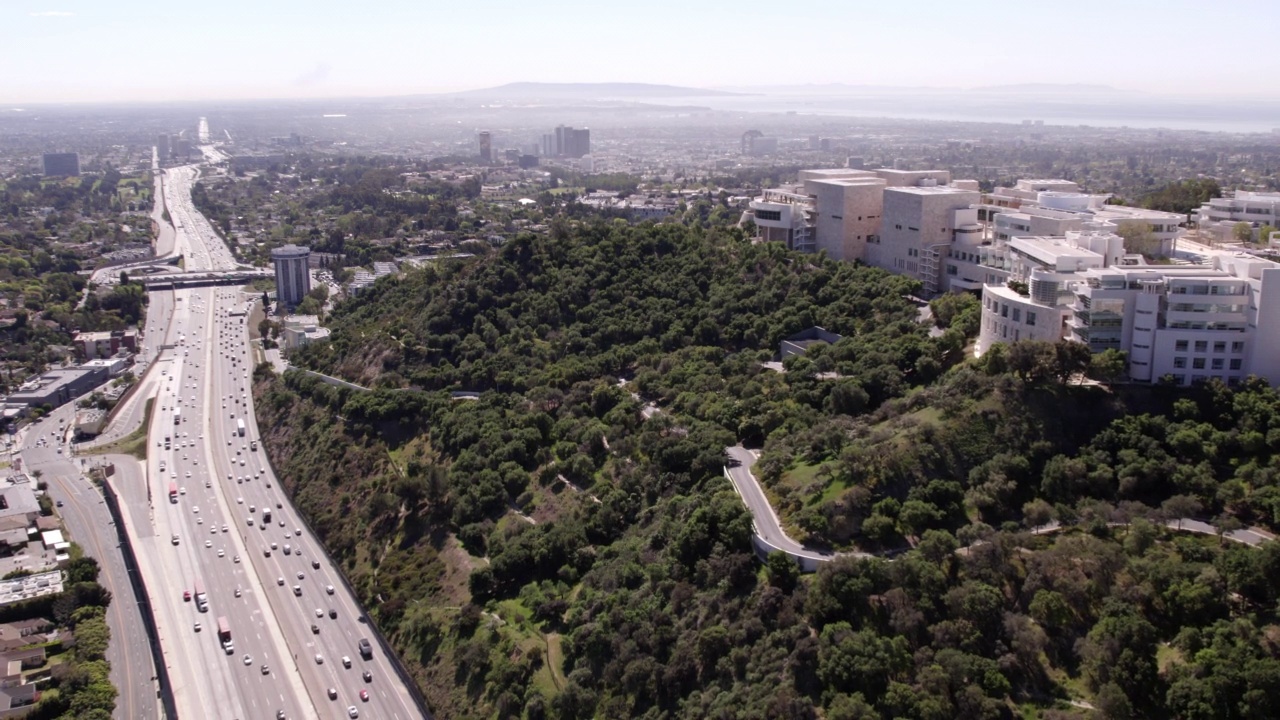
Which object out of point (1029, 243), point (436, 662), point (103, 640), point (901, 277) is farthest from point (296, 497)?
point (1029, 243)

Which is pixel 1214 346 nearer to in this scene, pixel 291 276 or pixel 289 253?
pixel 291 276

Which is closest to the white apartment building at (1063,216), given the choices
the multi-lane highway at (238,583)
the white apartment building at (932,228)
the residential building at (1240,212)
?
the white apartment building at (932,228)

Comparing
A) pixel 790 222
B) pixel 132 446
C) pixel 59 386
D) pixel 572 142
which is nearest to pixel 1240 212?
pixel 790 222

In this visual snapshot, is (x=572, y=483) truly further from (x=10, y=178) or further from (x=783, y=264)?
(x=10, y=178)

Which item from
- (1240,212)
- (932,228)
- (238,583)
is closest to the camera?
(238,583)

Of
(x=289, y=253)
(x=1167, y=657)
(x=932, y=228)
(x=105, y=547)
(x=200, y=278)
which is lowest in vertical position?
(x=105, y=547)

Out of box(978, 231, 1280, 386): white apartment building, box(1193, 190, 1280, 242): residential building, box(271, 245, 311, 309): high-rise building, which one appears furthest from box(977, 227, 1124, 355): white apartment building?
box(271, 245, 311, 309): high-rise building
